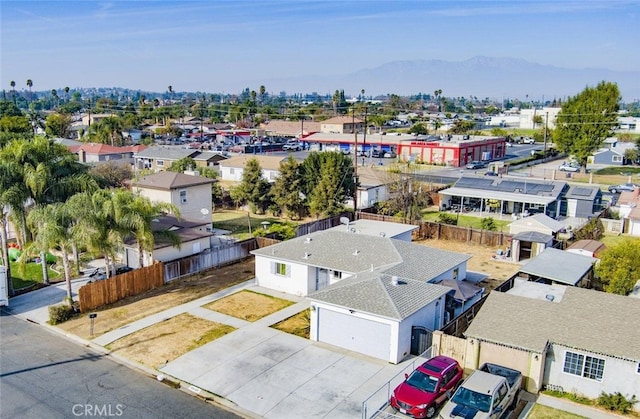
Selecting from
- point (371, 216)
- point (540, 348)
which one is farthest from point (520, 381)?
point (371, 216)

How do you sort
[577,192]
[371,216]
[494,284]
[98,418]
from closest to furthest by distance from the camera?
[98,418] → [494,284] → [371,216] → [577,192]

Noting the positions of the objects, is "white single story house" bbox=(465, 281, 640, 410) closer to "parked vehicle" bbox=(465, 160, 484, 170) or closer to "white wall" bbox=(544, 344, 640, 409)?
"white wall" bbox=(544, 344, 640, 409)

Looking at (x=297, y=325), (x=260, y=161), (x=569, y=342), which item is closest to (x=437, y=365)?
(x=569, y=342)

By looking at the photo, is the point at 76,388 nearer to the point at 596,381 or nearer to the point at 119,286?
the point at 119,286

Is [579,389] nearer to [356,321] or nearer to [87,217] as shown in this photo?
[356,321]

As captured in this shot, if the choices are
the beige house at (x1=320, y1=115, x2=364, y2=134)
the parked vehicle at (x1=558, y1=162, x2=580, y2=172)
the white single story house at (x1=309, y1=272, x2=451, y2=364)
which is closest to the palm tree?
the white single story house at (x1=309, y1=272, x2=451, y2=364)
